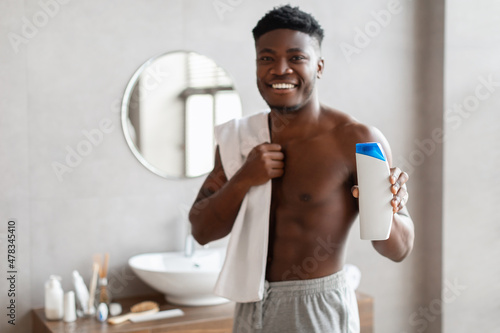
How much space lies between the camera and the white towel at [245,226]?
162cm

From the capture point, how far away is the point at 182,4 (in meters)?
2.69

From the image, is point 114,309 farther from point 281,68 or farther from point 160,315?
point 281,68

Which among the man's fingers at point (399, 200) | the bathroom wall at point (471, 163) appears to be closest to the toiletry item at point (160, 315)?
the man's fingers at point (399, 200)

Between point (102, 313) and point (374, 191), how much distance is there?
1.37 metres

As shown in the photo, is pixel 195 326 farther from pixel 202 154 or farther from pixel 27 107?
pixel 27 107

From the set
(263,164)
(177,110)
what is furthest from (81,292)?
(263,164)

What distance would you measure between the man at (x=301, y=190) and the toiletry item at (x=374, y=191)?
0.17m

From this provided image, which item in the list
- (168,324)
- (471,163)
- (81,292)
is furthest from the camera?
(471,163)

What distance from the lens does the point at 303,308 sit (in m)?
1.58

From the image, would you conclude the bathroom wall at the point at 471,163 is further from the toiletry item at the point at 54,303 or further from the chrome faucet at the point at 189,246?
the toiletry item at the point at 54,303

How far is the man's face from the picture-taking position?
5.01 feet

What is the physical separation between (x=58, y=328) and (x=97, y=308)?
183 millimetres

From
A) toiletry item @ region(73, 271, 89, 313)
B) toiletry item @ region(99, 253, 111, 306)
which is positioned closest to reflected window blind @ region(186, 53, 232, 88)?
toiletry item @ region(99, 253, 111, 306)

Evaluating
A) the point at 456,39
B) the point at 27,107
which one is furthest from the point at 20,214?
the point at 456,39
